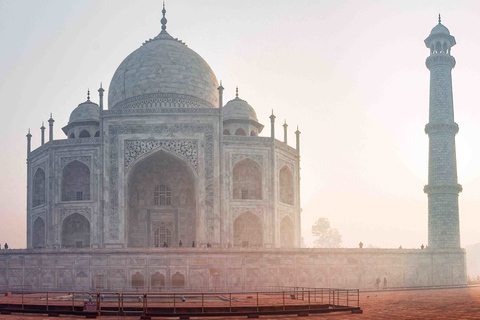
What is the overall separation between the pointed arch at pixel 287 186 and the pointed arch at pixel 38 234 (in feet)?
45.6

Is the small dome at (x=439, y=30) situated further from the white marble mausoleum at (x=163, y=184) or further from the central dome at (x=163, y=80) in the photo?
the central dome at (x=163, y=80)

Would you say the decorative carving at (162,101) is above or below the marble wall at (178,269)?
above

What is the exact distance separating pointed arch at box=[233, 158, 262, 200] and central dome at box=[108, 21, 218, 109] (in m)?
5.49

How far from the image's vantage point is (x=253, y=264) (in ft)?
86.3

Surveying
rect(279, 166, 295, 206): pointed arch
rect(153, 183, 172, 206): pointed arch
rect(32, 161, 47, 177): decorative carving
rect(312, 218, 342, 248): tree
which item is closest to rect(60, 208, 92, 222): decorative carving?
rect(32, 161, 47, 177): decorative carving

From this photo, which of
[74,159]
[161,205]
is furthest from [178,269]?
[74,159]

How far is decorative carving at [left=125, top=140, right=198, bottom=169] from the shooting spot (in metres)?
31.9

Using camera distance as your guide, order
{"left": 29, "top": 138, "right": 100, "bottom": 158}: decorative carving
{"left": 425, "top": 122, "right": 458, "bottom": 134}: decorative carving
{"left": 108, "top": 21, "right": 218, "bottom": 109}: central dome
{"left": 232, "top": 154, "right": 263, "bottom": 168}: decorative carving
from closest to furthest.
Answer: {"left": 425, "top": 122, "right": 458, "bottom": 134}: decorative carving → {"left": 232, "top": 154, "right": 263, "bottom": 168}: decorative carving → {"left": 29, "top": 138, "right": 100, "bottom": 158}: decorative carving → {"left": 108, "top": 21, "right": 218, "bottom": 109}: central dome

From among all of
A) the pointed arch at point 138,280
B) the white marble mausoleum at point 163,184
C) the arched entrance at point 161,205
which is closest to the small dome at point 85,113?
the white marble mausoleum at point 163,184

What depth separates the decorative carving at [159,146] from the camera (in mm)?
31906

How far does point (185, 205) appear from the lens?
3412cm

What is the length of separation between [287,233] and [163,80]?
1191 cm

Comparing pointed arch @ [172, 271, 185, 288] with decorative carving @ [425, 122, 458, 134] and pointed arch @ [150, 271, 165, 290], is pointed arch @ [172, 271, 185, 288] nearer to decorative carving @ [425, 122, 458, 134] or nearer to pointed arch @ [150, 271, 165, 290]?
pointed arch @ [150, 271, 165, 290]

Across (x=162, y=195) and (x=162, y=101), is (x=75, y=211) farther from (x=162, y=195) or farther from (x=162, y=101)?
(x=162, y=101)
